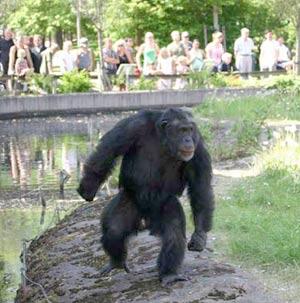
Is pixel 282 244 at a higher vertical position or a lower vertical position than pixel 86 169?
lower

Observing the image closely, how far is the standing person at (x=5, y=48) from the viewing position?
1016 inches

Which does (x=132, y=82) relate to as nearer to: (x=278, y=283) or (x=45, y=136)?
(x=45, y=136)

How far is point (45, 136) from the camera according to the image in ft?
71.7

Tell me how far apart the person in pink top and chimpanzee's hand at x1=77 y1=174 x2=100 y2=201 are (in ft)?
68.7

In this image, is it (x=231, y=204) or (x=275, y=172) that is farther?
(x=275, y=172)

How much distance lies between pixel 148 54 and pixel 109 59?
4.18 ft

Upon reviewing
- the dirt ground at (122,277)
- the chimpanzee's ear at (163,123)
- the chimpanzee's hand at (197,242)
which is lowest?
the dirt ground at (122,277)

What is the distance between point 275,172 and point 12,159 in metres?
7.59

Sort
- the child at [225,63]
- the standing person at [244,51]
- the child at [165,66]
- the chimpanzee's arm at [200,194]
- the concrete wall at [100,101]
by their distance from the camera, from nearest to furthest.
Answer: the chimpanzee's arm at [200,194]
the concrete wall at [100,101]
the child at [165,66]
the standing person at [244,51]
the child at [225,63]

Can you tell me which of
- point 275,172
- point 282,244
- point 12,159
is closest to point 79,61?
point 12,159

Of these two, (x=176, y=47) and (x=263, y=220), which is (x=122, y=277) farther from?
(x=176, y=47)

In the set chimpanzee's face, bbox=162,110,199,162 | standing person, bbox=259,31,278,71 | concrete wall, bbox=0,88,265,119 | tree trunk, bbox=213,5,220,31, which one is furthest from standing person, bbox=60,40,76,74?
chimpanzee's face, bbox=162,110,199,162

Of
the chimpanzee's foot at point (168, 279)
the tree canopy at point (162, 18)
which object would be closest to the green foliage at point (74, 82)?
the tree canopy at point (162, 18)

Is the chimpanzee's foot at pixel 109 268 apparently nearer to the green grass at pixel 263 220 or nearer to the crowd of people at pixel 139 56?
the green grass at pixel 263 220
